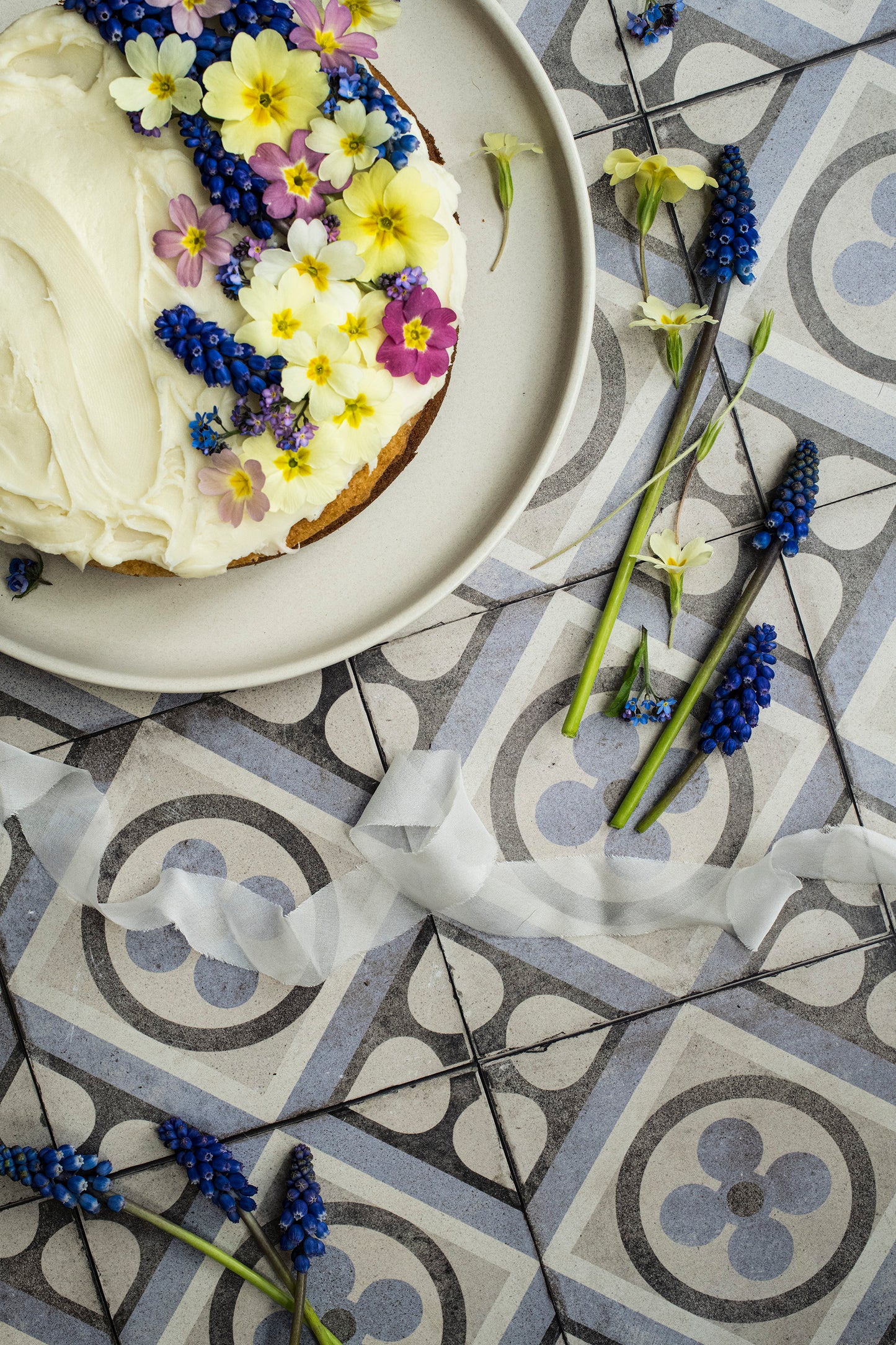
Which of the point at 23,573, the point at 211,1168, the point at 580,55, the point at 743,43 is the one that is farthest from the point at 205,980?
the point at 743,43

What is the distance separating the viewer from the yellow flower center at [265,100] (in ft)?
2.66

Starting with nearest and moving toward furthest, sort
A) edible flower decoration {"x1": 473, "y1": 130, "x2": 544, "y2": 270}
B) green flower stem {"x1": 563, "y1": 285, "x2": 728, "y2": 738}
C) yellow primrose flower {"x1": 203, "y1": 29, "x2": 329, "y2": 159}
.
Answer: yellow primrose flower {"x1": 203, "y1": 29, "x2": 329, "y2": 159}, edible flower decoration {"x1": 473, "y1": 130, "x2": 544, "y2": 270}, green flower stem {"x1": 563, "y1": 285, "x2": 728, "y2": 738}

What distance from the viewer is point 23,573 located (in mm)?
1060

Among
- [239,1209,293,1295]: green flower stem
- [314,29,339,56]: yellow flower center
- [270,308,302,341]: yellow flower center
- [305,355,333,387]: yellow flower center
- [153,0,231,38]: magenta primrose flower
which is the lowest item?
[239,1209,293,1295]: green flower stem

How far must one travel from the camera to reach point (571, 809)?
1.19 m

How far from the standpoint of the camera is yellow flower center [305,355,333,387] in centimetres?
83

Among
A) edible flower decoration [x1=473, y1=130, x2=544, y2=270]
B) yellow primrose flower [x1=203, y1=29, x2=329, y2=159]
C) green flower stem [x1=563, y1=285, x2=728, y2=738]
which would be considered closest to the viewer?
yellow primrose flower [x1=203, y1=29, x2=329, y2=159]

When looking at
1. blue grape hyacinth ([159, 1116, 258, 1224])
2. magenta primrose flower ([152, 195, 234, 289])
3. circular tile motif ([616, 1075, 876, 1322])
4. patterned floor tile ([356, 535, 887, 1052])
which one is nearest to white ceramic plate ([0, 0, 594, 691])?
patterned floor tile ([356, 535, 887, 1052])

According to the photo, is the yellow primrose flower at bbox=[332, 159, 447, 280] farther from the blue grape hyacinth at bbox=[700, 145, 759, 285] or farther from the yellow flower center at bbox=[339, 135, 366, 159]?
the blue grape hyacinth at bbox=[700, 145, 759, 285]

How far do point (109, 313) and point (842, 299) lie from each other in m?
0.89

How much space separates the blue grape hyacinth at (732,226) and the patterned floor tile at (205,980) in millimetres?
687

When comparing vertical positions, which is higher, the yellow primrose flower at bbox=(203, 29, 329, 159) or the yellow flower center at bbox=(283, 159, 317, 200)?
the yellow primrose flower at bbox=(203, 29, 329, 159)

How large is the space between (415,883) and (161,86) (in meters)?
0.87

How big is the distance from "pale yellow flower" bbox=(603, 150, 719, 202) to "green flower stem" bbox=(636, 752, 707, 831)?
681 mm
